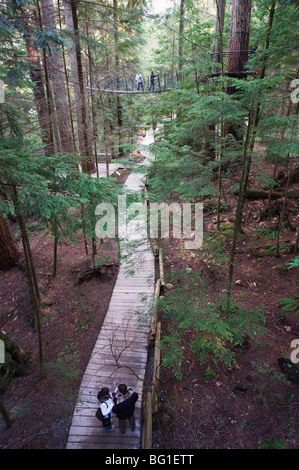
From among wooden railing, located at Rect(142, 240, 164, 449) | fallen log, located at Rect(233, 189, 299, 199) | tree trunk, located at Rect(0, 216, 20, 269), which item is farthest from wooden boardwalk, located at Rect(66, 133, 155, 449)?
fallen log, located at Rect(233, 189, 299, 199)

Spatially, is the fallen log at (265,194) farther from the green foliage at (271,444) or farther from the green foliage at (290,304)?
the green foliage at (271,444)

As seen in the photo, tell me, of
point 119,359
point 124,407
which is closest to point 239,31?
point 119,359

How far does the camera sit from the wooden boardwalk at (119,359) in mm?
4434

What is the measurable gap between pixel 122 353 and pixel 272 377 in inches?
134

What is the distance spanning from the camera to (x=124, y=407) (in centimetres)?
423

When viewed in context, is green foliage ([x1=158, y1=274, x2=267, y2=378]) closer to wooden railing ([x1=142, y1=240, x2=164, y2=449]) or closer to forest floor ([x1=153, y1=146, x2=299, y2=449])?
forest floor ([x1=153, y1=146, x2=299, y2=449])

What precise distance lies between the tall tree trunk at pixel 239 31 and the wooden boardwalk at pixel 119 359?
256 inches

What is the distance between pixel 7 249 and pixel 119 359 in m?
5.67

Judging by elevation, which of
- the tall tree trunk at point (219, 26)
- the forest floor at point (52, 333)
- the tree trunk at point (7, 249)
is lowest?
the forest floor at point (52, 333)

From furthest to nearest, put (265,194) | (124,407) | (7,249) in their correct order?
(265,194) → (7,249) → (124,407)

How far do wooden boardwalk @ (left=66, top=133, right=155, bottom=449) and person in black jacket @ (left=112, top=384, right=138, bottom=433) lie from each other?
0.83ft

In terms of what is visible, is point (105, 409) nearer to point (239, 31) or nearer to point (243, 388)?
point (243, 388)

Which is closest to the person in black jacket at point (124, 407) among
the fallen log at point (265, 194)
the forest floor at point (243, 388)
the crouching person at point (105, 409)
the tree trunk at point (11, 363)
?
the crouching person at point (105, 409)

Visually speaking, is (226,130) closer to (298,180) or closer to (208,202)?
(208,202)
